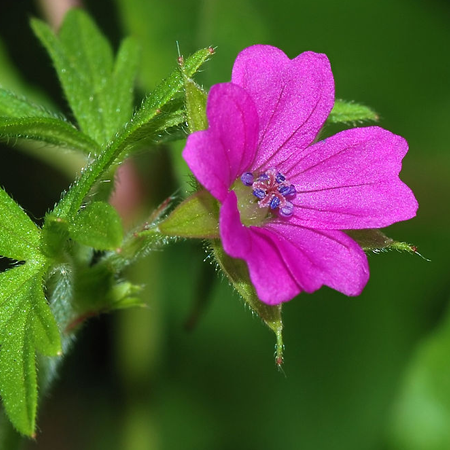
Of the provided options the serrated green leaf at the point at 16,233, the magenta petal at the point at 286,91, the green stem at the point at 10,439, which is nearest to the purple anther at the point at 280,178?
the magenta petal at the point at 286,91

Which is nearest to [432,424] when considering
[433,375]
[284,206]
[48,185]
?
[433,375]

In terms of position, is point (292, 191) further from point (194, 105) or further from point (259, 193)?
point (194, 105)

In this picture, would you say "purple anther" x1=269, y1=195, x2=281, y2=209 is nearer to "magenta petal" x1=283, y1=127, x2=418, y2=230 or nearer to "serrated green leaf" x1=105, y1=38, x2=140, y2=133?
"magenta petal" x1=283, y1=127, x2=418, y2=230

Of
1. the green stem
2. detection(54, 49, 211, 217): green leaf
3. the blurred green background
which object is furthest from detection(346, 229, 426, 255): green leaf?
the blurred green background

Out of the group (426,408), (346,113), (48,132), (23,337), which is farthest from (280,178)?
(426,408)

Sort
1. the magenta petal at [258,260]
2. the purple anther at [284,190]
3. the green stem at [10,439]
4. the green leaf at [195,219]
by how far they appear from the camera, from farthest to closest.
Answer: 1. the green stem at [10,439]
2. the purple anther at [284,190]
3. the green leaf at [195,219]
4. the magenta petal at [258,260]

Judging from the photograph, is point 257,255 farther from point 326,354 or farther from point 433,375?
point 326,354

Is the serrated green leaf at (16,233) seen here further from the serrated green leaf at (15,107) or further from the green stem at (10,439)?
the green stem at (10,439)
